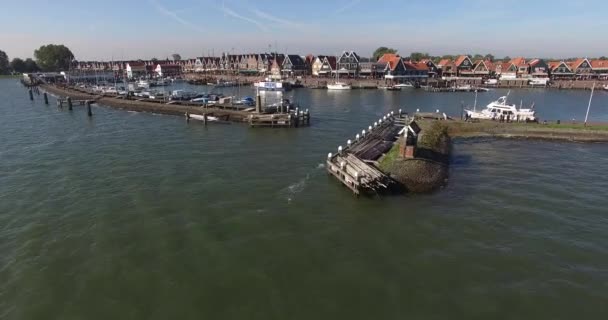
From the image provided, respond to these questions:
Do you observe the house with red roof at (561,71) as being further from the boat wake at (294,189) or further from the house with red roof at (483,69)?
the boat wake at (294,189)

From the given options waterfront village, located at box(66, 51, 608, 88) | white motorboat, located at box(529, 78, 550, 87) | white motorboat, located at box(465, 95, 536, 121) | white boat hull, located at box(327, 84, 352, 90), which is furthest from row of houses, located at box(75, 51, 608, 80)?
white motorboat, located at box(465, 95, 536, 121)

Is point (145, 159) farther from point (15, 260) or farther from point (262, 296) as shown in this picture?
point (262, 296)

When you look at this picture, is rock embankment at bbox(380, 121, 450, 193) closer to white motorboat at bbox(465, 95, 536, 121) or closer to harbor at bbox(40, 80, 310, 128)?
harbor at bbox(40, 80, 310, 128)

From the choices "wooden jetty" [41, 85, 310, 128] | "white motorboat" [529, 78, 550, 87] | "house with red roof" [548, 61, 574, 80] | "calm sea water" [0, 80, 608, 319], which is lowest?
"calm sea water" [0, 80, 608, 319]

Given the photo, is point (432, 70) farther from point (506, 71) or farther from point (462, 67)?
point (506, 71)

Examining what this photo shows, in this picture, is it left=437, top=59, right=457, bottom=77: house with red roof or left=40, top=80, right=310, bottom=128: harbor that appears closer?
left=40, top=80, right=310, bottom=128: harbor

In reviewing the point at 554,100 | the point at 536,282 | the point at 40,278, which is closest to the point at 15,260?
the point at 40,278

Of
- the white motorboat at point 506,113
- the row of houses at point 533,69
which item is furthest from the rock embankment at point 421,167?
the row of houses at point 533,69
